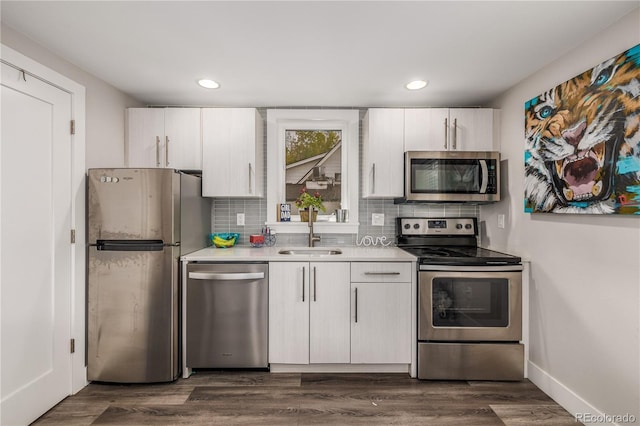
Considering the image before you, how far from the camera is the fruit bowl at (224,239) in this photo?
2.94 metres

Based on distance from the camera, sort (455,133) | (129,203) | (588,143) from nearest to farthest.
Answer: (588,143) → (129,203) → (455,133)

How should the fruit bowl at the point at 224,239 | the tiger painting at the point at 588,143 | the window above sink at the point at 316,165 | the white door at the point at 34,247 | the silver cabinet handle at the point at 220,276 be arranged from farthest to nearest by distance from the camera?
the window above sink at the point at 316,165 → the fruit bowl at the point at 224,239 → the silver cabinet handle at the point at 220,276 → the white door at the point at 34,247 → the tiger painting at the point at 588,143

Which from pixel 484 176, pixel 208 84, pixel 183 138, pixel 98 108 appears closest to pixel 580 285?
pixel 484 176

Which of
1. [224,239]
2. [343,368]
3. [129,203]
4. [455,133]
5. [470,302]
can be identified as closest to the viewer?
[129,203]

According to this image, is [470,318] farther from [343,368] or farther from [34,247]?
[34,247]

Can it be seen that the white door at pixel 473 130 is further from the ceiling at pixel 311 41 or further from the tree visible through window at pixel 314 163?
the tree visible through window at pixel 314 163

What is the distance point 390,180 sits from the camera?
2844mm

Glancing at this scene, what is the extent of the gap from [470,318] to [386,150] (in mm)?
1449

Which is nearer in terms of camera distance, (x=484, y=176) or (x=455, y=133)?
(x=484, y=176)

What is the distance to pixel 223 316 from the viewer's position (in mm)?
2449

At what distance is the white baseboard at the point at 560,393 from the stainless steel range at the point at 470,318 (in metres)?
0.11

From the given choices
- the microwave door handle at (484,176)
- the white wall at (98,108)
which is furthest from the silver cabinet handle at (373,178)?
the white wall at (98,108)

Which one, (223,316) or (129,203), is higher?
(129,203)

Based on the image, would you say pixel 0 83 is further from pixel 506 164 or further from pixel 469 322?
pixel 506 164
